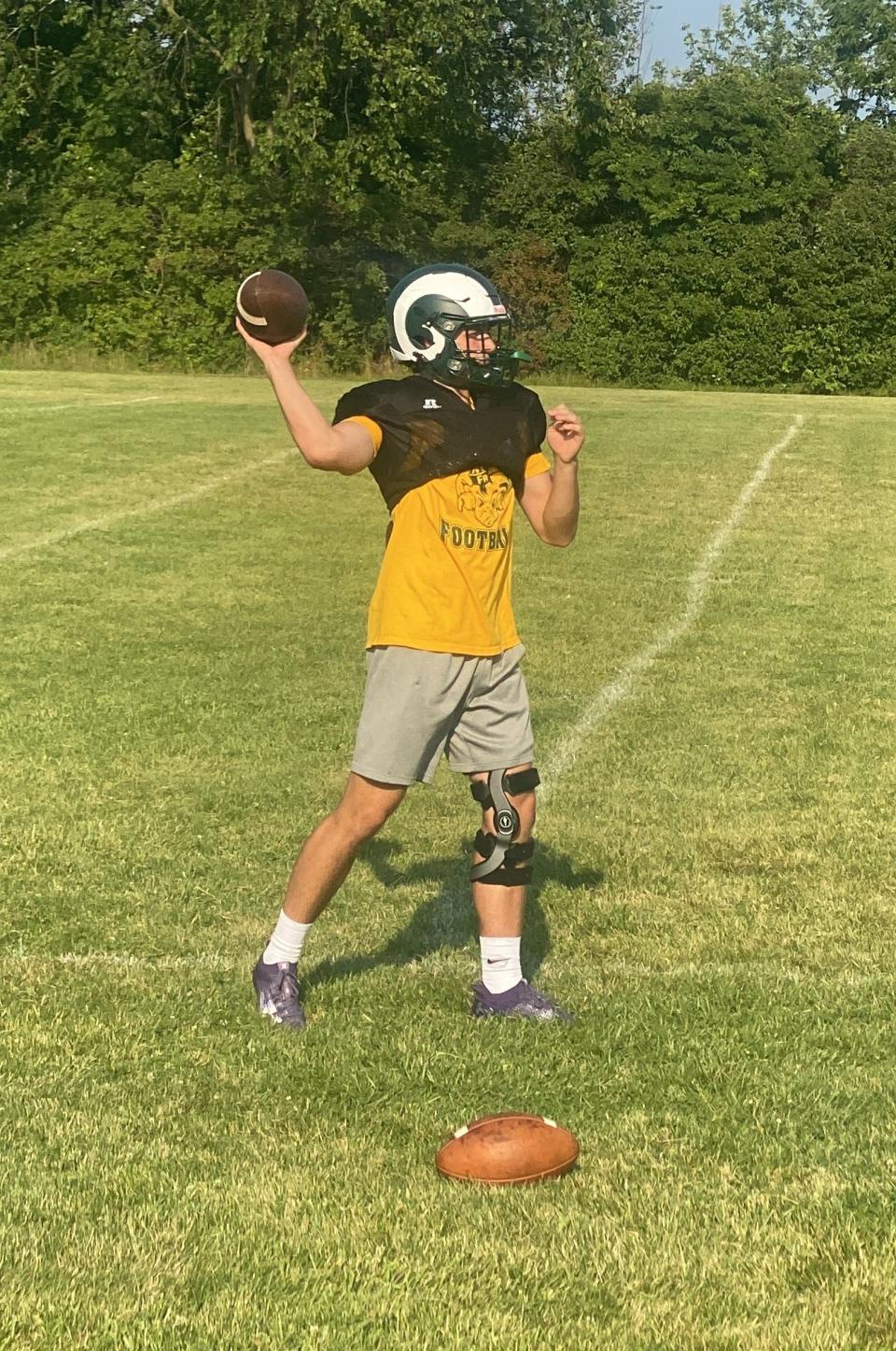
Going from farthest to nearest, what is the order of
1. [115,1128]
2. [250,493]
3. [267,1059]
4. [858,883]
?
[250,493] → [858,883] → [267,1059] → [115,1128]

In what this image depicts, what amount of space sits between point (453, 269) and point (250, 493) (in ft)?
43.0

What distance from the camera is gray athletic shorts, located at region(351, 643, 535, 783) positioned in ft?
14.7

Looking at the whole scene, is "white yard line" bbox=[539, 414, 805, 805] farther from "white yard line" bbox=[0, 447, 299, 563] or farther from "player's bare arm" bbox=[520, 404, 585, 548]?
Answer: "white yard line" bbox=[0, 447, 299, 563]

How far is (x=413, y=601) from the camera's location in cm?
452

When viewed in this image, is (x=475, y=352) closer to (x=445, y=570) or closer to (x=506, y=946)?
(x=445, y=570)

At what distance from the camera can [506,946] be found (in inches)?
184

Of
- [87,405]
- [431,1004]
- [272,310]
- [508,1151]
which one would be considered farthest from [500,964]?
[87,405]

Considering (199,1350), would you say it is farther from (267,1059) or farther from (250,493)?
(250,493)

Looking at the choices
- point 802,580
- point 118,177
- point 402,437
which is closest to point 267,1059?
point 402,437

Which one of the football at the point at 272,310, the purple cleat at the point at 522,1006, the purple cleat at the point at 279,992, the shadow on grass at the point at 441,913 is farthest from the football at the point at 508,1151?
the football at the point at 272,310

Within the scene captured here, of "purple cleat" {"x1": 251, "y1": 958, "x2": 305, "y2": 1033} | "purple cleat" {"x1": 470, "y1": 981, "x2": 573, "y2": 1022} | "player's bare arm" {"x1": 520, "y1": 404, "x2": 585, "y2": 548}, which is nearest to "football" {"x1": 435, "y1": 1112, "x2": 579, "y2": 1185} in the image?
"purple cleat" {"x1": 470, "y1": 981, "x2": 573, "y2": 1022}

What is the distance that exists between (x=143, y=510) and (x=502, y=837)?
40.1ft

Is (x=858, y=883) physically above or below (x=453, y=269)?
below

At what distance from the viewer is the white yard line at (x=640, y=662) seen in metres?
7.98
